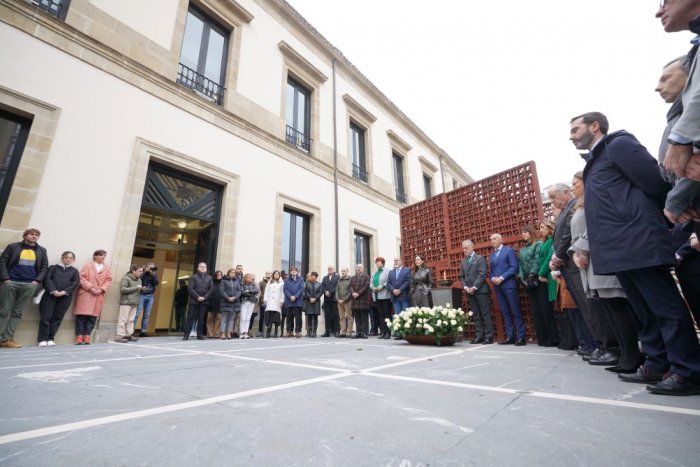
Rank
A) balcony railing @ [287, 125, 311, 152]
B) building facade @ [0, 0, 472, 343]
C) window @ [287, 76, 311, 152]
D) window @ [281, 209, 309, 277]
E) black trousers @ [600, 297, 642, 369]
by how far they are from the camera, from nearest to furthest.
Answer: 1. black trousers @ [600, 297, 642, 369]
2. building facade @ [0, 0, 472, 343]
3. window @ [281, 209, 309, 277]
4. balcony railing @ [287, 125, 311, 152]
5. window @ [287, 76, 311, 152]

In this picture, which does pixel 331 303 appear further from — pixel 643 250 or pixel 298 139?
pixel 643 250

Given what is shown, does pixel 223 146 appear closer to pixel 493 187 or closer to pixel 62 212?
pixel 62 212

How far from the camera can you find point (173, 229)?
974 cm

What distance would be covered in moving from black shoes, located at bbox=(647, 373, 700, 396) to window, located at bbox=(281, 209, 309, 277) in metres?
8.34

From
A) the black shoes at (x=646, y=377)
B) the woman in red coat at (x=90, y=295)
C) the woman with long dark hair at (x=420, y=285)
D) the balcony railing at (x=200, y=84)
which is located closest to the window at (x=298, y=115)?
the balcony railing at (x=200, y=84)

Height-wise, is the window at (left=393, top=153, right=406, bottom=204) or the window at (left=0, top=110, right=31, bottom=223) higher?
the window at (left=393, top=153, right=406, bottom=204)

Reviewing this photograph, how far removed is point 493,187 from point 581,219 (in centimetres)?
339

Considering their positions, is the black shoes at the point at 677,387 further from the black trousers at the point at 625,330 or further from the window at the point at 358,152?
the window at the point at 358,152

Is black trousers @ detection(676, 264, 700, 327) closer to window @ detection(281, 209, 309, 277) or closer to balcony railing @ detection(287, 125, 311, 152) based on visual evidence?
window @ detection(281, 209, 309, 277)

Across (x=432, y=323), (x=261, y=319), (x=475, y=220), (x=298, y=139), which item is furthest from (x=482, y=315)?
(x=298, y=139)

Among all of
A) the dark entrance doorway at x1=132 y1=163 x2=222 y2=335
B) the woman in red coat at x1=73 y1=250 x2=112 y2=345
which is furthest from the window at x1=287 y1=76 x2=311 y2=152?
the woman in red coat at x1=73 y1=250 x2=112 y2=345

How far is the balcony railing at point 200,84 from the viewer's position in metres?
7.71

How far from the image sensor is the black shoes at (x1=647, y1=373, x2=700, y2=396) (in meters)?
1.64

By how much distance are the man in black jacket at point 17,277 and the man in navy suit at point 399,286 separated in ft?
19.6
